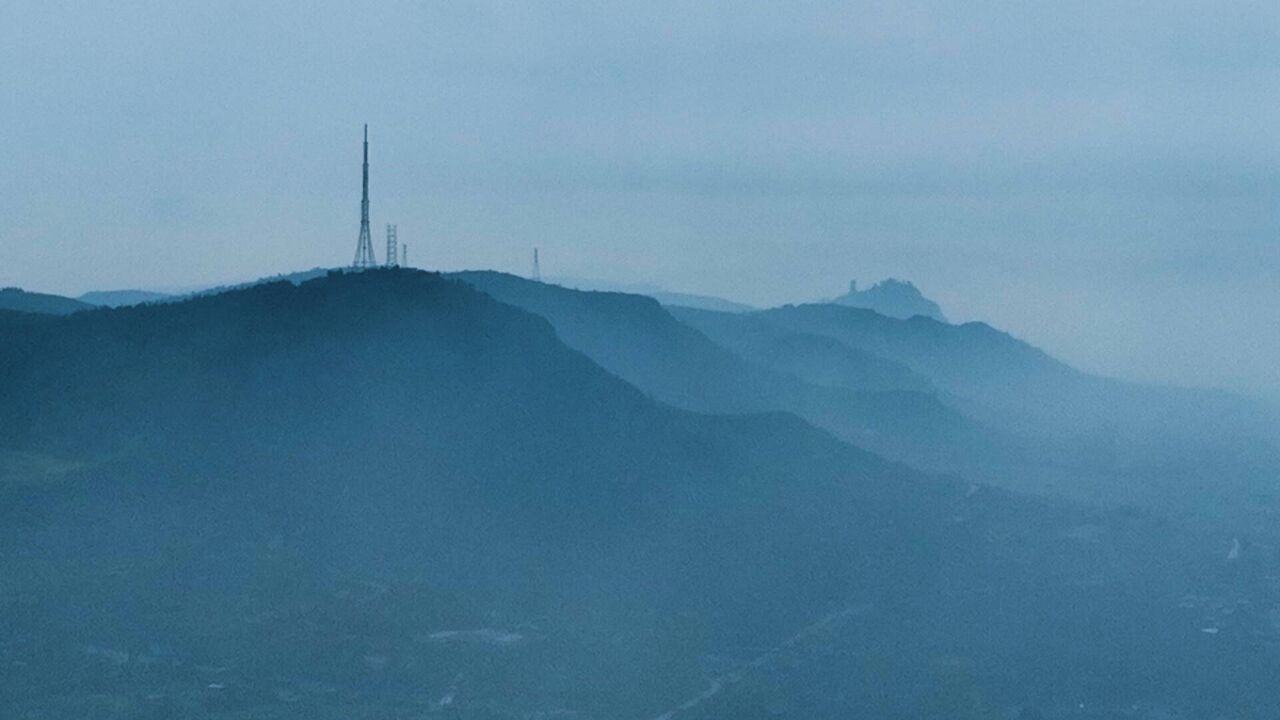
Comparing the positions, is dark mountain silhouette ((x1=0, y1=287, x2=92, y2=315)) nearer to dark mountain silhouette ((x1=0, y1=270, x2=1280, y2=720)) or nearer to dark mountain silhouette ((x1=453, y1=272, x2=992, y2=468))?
dark mountain silhouette ((x1=0, y1=270, x2=1280, y2=720))

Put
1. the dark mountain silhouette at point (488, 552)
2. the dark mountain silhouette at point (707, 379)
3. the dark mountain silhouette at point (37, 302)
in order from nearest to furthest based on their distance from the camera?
the dark mountain silhouette at point (488, 552) → the dark mountain silhouette at point (37, 302) → the dark mountain silhouette at point (707, 379)

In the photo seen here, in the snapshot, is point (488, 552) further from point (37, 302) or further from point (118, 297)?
point (118, 297)

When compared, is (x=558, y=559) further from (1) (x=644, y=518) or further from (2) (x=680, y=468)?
(2) (x=680, y=468)

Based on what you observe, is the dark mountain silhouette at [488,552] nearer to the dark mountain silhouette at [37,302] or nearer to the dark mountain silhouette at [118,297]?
the dark mountain silhouette at [37,302]

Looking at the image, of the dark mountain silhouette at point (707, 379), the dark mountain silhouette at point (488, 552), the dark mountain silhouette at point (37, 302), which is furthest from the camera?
the dark mountain silhouette at point (707, 379)

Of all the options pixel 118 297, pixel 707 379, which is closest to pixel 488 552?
pixel 707 379

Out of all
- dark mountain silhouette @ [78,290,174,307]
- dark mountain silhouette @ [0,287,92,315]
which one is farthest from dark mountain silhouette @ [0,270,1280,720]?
dark mountain silhouette @ [78,290,174,307]

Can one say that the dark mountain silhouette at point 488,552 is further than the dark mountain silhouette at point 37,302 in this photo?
No

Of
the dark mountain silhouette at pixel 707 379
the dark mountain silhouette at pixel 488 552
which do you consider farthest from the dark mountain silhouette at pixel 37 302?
the dark mountain silhouette at pixel 707 379
